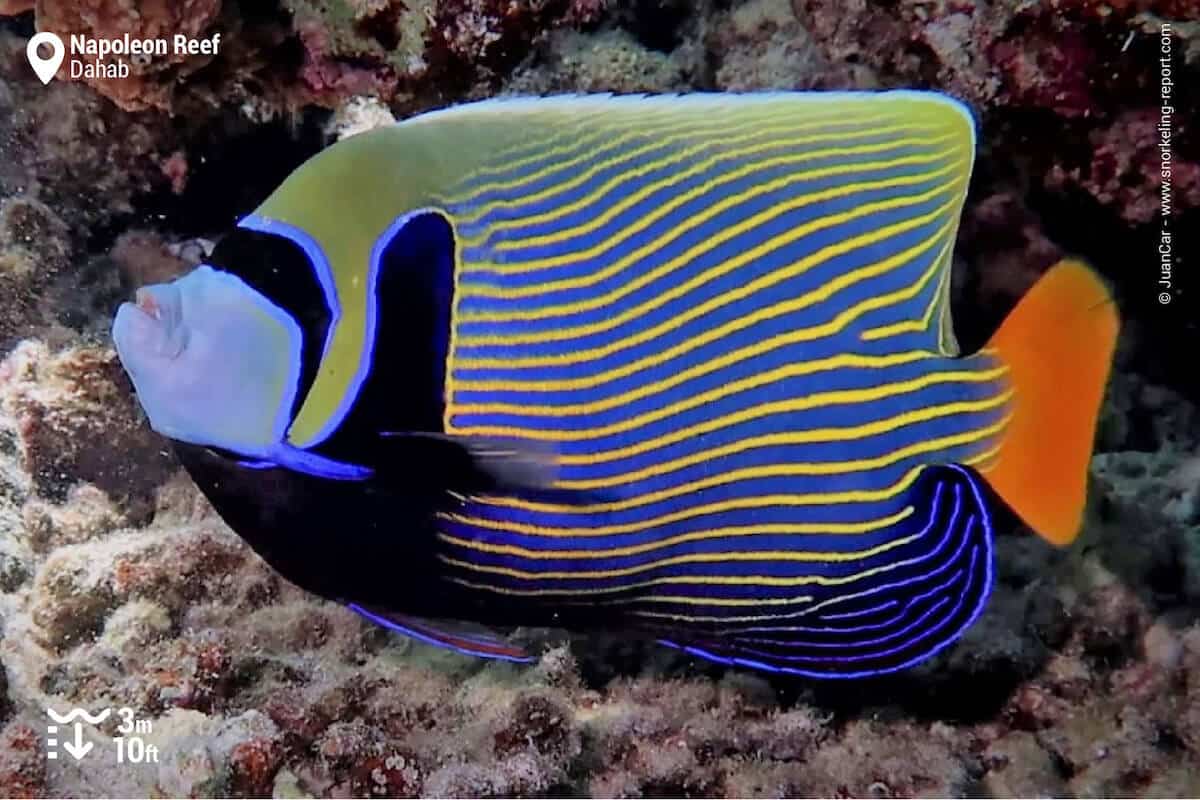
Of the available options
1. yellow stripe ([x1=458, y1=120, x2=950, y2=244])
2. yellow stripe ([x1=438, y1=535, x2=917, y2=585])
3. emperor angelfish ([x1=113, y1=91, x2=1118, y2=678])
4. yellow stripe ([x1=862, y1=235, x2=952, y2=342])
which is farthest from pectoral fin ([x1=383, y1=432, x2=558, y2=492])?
yellow stripe ([x1=862, y1=235, x2=952, y2=342])

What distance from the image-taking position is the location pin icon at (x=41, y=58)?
1.91 m

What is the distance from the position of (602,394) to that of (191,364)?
412 mm

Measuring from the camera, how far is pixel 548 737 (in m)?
1.34

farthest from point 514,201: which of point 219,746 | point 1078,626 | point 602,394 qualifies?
point 1078,626

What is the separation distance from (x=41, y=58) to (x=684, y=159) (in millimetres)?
1683

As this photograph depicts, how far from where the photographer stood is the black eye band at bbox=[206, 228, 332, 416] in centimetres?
93

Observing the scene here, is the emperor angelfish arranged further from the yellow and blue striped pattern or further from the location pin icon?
the location pin icon

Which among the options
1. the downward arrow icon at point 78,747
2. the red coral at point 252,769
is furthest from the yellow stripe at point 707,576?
the downward arrow icon at point 78,747

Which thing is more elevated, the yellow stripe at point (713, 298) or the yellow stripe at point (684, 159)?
the yellow stripe at point (684, 159)

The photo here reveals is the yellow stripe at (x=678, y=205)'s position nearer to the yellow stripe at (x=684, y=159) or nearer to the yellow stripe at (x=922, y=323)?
the yellow stripe at (x=684, y=159)

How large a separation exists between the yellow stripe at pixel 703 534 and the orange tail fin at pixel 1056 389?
0.48 feet

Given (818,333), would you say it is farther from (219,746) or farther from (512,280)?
(219,746)

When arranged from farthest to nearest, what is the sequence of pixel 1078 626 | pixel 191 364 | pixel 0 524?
pixel 0 524 < pixel 1078 626 < pixel 191 364

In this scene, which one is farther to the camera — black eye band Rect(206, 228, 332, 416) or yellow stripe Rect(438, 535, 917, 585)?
yellow stripe Rect(438, 535, 917, 585)
